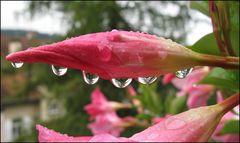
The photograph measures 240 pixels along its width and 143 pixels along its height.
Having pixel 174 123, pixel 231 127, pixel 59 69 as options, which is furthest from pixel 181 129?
pixel 231 127

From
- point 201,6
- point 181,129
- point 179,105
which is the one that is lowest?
point 181,129

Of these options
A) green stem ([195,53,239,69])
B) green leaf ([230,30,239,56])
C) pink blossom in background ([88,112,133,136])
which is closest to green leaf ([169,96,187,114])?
pink blossom in background ([88,112,133,136])

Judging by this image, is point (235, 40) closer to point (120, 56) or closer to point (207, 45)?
point (207, 45)

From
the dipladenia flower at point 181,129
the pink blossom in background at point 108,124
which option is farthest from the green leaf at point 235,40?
the pink blossom in background at point 108,124

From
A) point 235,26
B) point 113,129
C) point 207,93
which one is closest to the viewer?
point 235,26

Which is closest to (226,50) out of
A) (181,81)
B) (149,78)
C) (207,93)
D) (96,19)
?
(149,78)

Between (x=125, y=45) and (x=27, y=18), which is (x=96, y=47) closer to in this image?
(x=125, y=45)

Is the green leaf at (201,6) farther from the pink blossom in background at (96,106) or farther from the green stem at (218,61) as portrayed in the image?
the pink blossom in background at (96,106)
